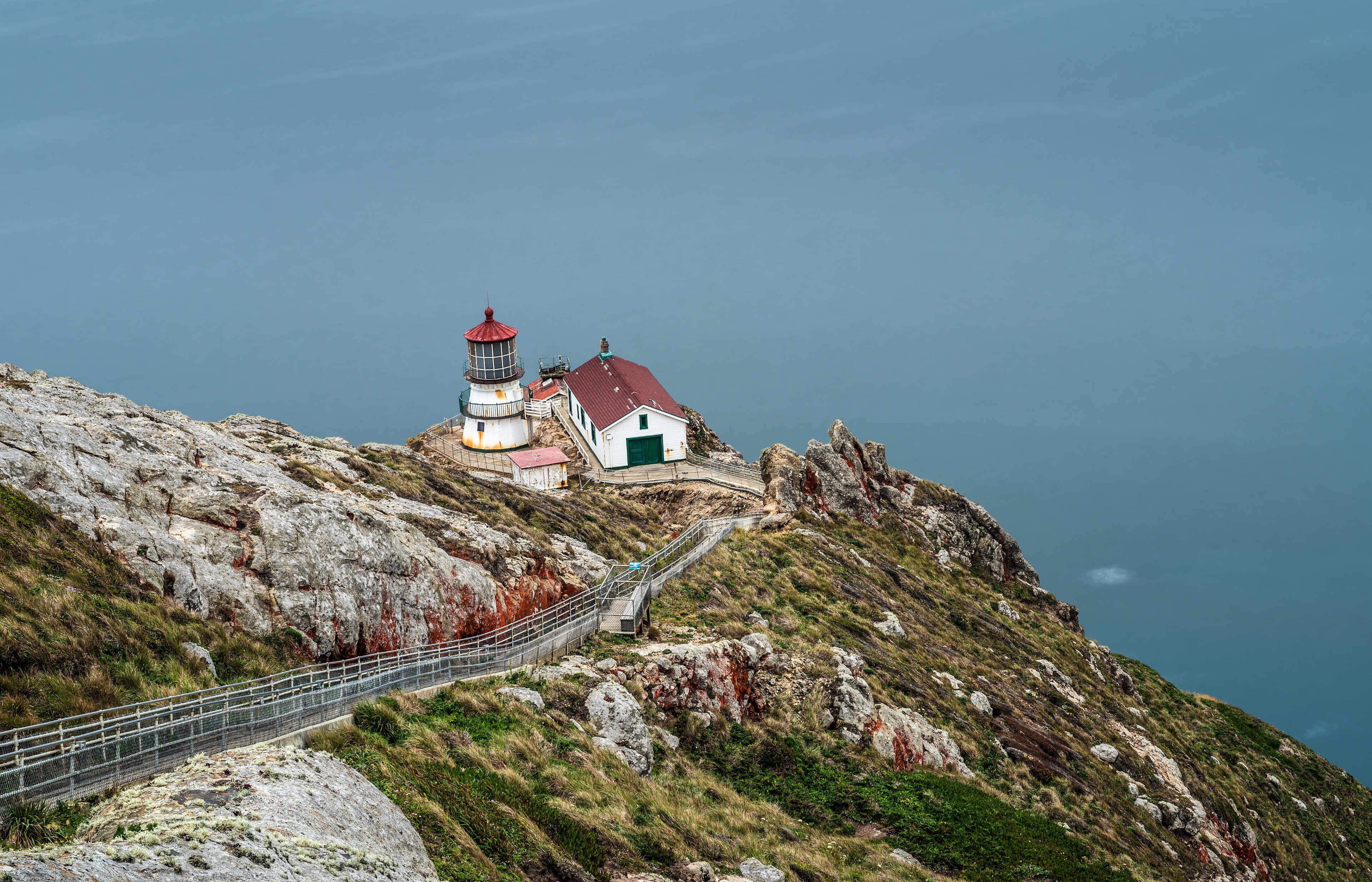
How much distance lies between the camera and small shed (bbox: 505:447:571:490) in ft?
216

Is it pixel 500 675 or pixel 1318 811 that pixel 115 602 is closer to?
pixel 500 675

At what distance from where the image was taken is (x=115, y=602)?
74.1 feet

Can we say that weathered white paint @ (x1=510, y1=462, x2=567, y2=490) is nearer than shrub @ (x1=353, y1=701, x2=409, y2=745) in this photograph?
No

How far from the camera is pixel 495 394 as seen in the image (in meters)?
70.9

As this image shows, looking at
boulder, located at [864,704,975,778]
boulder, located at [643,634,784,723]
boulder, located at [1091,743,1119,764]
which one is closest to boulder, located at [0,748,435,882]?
boulder, located at [643,634,784,723]

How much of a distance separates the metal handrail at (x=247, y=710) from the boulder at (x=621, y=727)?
2974mm

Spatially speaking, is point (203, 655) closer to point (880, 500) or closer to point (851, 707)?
point (851, 707)

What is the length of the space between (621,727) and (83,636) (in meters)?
11.9

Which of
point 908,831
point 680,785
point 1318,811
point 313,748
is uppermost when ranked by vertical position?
point 313,748

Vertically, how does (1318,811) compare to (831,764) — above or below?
below

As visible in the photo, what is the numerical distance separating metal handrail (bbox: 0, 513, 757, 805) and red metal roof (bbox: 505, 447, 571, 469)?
31971 millimetres

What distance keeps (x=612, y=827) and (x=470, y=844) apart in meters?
3.95

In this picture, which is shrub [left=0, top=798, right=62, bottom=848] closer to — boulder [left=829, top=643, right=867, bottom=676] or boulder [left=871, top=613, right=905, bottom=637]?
boulder [left=829, top=643, right=867, bottom=676]

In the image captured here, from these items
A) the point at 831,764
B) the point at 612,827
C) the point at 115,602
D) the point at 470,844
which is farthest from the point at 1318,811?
the point at 115,602
